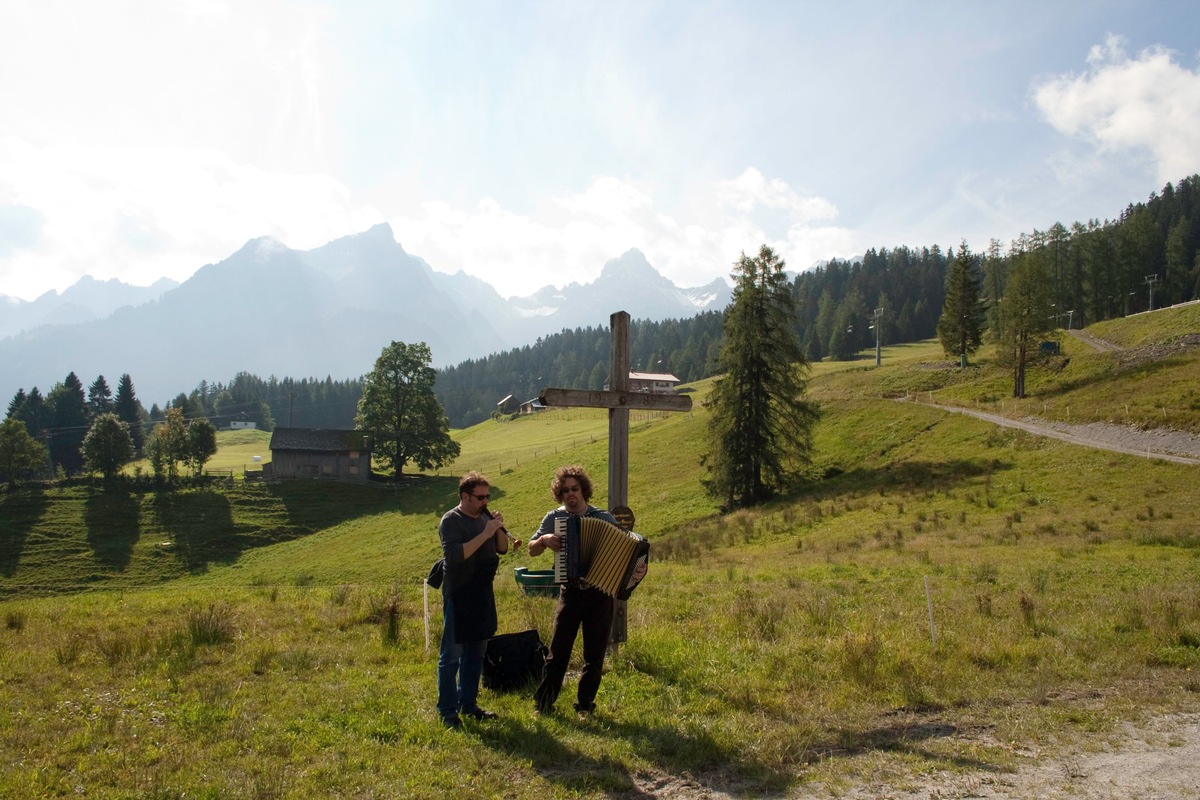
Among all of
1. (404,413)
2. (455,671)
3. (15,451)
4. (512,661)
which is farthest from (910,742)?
(15,451)

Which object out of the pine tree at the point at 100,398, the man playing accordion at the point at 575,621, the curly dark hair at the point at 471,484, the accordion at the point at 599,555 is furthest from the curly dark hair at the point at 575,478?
the pine tree at the point at 100,398

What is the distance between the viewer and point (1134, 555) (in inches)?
635

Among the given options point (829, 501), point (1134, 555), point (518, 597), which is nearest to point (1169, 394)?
point (829, 501)

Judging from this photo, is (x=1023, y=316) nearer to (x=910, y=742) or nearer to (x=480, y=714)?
(x=910, y=742)

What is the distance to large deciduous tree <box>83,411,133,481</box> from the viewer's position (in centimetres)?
6019

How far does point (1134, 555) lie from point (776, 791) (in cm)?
1623

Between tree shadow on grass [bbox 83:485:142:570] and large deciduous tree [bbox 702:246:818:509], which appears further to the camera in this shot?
tree shadow on grass [bbox 83:485:142:570]

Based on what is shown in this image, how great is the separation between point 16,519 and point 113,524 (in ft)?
21.2

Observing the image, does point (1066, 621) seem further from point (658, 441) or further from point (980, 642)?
point (658, 441)

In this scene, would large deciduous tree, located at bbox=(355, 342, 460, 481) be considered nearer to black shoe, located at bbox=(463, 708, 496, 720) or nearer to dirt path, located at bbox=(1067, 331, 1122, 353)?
black shoe, located at bbox=(463, 708, 496, 720)

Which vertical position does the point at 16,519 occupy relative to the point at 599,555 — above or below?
below

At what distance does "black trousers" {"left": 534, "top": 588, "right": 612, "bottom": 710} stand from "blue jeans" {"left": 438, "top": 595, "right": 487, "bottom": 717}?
628 mm

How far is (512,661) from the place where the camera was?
7.08 metres

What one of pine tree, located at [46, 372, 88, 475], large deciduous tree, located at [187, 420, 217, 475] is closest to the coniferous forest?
pine tree, located at [46, 372, 88, 475]
